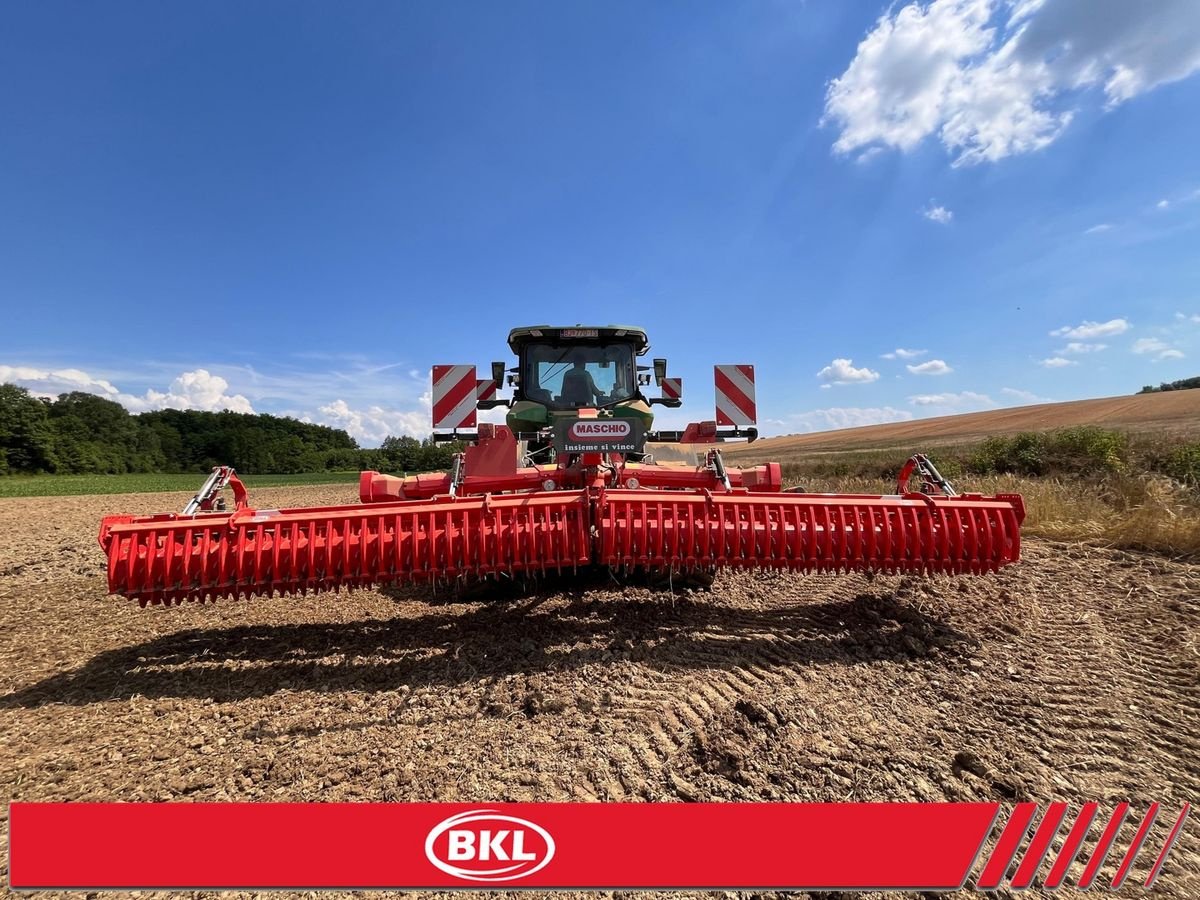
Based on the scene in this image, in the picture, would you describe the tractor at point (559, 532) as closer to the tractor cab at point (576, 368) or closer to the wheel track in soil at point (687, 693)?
the wheel track in soil at point (687, 693)

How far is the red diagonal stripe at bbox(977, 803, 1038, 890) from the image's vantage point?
1.66 metres

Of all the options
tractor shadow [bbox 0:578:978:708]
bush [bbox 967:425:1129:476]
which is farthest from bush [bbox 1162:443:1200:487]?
tractor shadow [bbox 0:578:978:708]

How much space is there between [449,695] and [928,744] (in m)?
2.21

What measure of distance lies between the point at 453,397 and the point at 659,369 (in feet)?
7.23

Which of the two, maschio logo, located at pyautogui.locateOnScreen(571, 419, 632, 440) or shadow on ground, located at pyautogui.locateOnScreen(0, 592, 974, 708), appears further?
maschio logo, located at pyautogui.locateOnScreen(571, 419, 632, 440)

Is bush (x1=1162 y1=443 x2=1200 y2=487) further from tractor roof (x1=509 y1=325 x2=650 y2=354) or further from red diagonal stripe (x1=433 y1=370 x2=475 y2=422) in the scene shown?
red diagonal stripe (x1=433 y1=370 x2=475 y2=422)

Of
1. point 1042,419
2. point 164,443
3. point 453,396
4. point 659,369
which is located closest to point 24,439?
point 164,443

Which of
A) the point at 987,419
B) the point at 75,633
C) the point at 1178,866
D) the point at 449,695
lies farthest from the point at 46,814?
the point at 987,419

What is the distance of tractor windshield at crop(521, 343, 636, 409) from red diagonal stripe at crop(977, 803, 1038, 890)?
14.0 ft

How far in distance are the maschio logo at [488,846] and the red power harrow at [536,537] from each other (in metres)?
1.39

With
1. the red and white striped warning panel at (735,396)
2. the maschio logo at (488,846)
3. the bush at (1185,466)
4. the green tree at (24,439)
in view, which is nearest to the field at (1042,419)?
the bush at (1185,466)

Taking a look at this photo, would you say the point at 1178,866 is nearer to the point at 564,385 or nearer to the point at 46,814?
the point at 46,814

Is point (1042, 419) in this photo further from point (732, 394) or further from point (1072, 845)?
point (1072, 845)

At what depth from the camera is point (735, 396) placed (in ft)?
17.4
